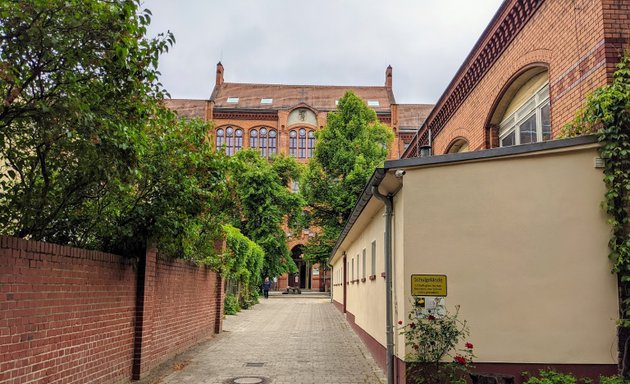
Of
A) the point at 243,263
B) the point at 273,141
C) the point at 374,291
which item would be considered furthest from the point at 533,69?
the point at 273,141

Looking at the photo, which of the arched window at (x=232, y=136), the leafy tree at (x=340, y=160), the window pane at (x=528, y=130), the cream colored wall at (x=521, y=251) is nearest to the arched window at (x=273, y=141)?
the arched window at (x=232, y=136)

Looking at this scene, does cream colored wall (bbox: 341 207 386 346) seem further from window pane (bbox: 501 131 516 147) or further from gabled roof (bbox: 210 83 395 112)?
gabled roof (bbox: 210 83 395 112)

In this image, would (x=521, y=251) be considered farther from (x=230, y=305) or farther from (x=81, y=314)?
(x=230, y=305)

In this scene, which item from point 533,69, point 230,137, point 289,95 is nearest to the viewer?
point 533,69

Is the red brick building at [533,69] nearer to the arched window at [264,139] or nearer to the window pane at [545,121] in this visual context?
the window pane at [545,121]

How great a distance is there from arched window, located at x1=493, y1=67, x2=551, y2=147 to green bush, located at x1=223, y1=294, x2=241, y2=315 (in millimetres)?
13798

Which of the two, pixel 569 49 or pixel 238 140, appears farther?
pixel 238 140

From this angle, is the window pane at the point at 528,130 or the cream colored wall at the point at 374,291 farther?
the window pane at the point at 528,130

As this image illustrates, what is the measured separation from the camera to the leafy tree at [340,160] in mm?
→ 35469

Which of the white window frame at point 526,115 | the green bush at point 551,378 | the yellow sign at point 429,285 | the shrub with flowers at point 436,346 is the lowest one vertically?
the green bush at point 551,378

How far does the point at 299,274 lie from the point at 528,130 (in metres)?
46.5

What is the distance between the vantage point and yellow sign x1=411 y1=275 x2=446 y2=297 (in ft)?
22.6

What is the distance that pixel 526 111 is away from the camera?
11.5 m

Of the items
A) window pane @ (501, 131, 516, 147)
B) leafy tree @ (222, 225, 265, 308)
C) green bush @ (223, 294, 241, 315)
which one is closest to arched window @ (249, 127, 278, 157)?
leafy tree @ (222, 225, 265, 308)
